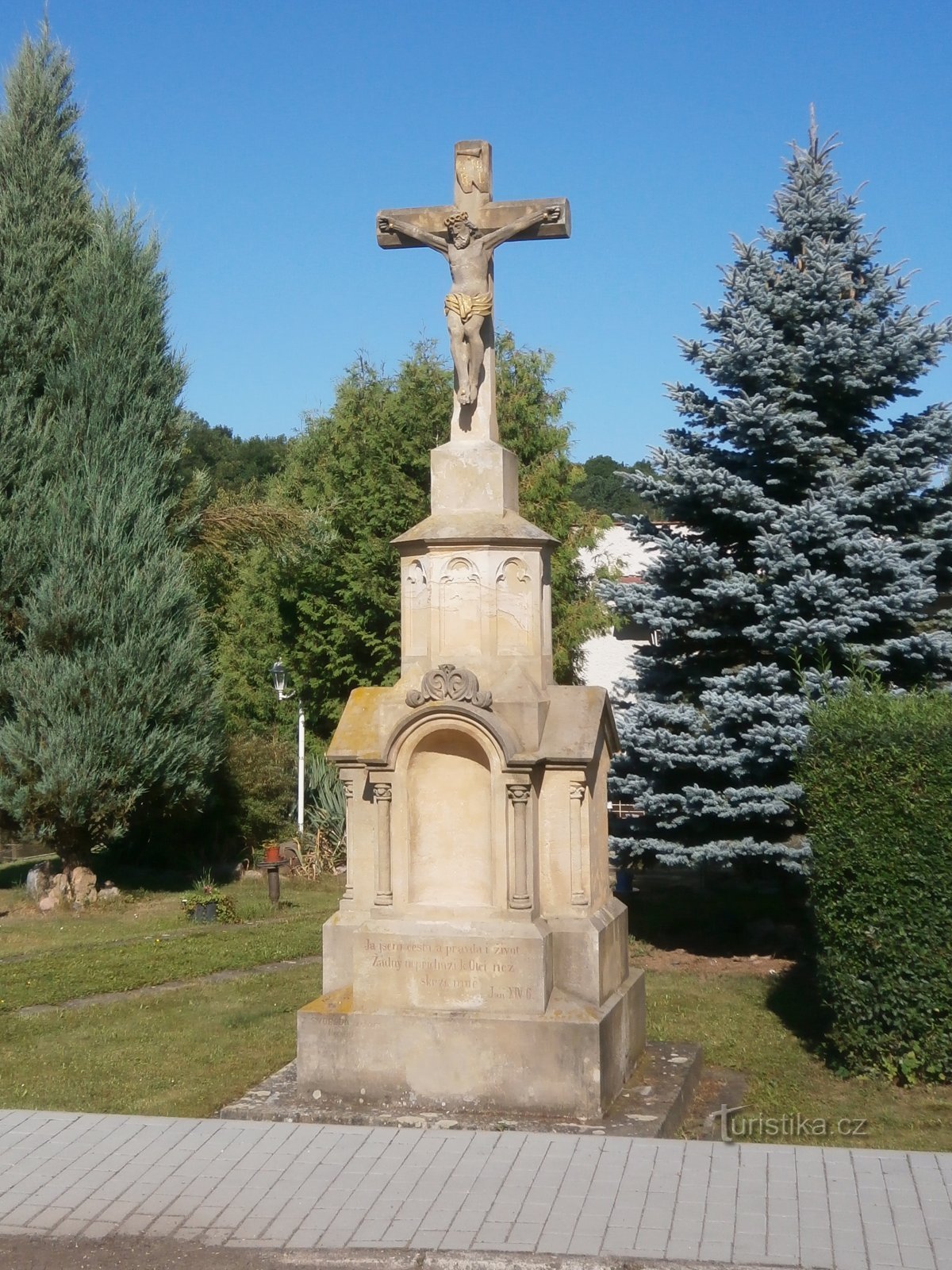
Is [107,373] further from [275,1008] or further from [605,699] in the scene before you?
[605,699]

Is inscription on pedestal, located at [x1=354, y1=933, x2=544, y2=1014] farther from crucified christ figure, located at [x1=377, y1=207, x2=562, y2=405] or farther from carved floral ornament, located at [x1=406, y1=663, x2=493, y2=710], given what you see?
crucified christ figure, located at [x1=377, y1=207, x2=562, y2=405]

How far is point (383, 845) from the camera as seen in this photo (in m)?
7.66

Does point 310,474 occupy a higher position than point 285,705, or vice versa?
point 310,474

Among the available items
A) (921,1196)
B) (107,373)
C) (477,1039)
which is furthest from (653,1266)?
(107,373)

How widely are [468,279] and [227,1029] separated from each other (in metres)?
5.64

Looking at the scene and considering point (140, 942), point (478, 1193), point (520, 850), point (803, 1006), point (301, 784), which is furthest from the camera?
point (301, 784)

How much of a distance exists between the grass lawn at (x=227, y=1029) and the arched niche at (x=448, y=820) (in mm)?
1737

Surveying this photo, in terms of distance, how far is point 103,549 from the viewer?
17.3 m

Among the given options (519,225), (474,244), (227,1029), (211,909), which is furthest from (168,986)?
(519,225)

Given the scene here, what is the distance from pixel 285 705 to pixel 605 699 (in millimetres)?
19326

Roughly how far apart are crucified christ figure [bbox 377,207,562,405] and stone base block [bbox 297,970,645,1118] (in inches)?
150

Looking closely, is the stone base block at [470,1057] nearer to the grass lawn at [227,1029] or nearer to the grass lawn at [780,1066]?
the grass lawn at [227,1029]

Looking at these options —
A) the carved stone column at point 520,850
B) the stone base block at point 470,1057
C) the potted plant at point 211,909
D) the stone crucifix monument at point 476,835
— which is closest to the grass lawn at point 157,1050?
the stone base block at point 470,1057

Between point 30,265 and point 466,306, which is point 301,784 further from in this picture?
point 466,306
